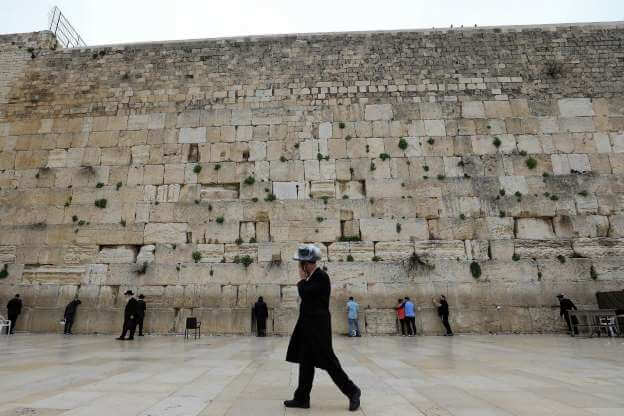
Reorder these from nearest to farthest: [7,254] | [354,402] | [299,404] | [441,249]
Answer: [354,402] → [299,404] → [441,249] → [7,254]

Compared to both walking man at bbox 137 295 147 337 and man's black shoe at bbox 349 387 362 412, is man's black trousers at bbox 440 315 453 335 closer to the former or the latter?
man's black shoe at bbox 349 387 362 412

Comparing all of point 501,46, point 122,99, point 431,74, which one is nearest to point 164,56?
point 122,99

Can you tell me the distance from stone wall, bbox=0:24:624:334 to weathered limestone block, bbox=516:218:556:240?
1.5 inches

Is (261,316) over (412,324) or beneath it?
over

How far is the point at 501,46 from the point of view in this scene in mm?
12922

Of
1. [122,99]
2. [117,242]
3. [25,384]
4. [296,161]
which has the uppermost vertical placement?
[122,99]

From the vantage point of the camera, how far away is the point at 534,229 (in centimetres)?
1097

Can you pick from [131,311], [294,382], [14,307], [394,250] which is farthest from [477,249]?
[14,307]

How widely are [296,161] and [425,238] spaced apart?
177 inches

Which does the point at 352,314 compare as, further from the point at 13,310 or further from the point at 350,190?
the point at 13,310

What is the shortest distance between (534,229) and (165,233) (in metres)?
10.7

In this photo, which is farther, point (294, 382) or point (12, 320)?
point (12, 320)

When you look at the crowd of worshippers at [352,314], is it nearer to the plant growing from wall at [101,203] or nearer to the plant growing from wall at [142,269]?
the plant growing from wall at [142,269]

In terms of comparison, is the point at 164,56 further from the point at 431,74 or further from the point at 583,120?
the point at 583,120
